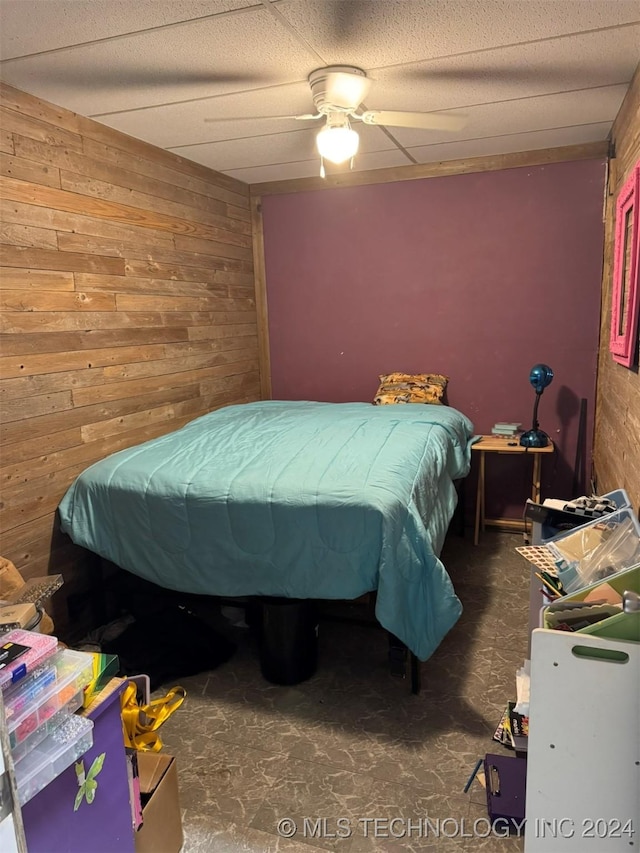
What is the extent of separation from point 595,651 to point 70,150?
2.75 meters

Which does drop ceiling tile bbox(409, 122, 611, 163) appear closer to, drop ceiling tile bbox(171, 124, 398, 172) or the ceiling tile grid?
the ceiling tile grid

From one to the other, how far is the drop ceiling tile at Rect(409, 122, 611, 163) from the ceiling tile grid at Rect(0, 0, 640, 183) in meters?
0.07

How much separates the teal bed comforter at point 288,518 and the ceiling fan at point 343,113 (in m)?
1.25

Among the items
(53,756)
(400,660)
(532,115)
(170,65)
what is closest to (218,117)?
(170,65)

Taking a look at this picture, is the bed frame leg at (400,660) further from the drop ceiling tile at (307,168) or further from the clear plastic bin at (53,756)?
the drop ceiling tile at (307,168)

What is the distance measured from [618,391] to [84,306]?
98.1 inches

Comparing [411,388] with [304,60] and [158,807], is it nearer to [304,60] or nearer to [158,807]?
[304,60]

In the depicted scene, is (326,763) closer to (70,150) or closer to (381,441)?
(381,441)

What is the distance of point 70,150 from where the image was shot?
259 centimetres

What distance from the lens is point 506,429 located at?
373cm

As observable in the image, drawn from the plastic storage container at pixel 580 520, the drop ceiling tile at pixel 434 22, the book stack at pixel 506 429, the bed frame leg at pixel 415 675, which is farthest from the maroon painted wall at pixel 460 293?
the bed frame leg at pixel 415 675

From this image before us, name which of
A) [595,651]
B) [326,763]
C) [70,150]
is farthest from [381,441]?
[70,150]

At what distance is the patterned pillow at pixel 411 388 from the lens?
12.3 feet

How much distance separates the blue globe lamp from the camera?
11.3ft
